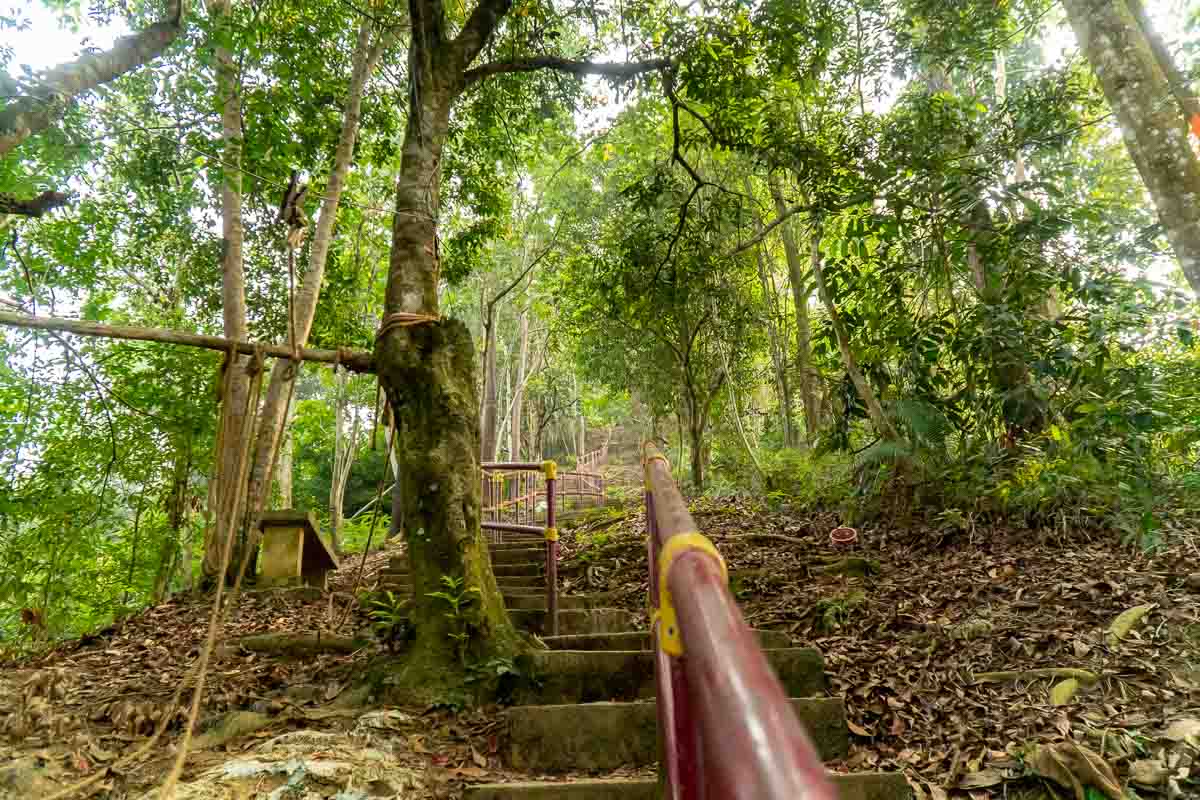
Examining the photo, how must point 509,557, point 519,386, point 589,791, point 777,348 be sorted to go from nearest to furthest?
1. point 589,791
2. point 509,557
3. point 777,348
4. point 519,386

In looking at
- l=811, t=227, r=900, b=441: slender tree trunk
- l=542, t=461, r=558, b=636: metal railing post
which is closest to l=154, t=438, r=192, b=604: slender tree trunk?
l=542, t=461, r=558, b=636: metal railing post

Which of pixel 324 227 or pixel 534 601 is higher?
pixel 324 227

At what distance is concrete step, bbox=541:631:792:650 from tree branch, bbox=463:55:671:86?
11.8 ft

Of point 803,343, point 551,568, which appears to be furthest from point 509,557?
point 803,343

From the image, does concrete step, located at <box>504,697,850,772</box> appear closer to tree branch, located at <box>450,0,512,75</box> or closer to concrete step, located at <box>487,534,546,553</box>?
tree branch, located at <box>450,0,512,75</box>

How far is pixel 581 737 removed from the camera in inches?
103

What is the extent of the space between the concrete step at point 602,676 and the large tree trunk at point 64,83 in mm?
4163

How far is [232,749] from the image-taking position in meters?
2.60

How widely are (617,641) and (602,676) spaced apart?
1.67 feet

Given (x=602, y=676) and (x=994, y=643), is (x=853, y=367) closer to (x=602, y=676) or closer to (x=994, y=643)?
(x=994, y=643)

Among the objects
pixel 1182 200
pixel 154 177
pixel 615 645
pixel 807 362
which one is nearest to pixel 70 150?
pixel 154 177

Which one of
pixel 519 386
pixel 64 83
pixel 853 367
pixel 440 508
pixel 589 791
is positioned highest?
pixel 519 386

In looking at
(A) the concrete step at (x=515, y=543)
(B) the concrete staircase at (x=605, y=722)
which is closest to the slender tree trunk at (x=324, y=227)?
(A) the concrete step at (x=515, y=543)

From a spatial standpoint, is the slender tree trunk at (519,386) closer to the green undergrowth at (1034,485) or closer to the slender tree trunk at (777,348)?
the slender tree trunk at (777,348)
